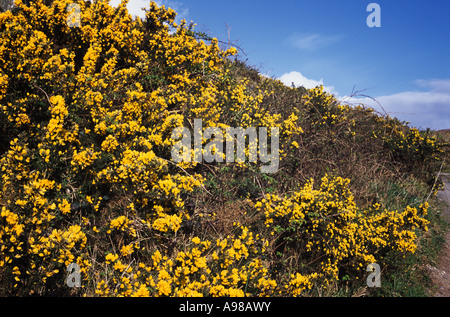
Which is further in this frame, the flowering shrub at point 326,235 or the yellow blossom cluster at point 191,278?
the flowering shrub at point 326,235

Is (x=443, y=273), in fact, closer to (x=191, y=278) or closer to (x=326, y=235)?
(x=326, y=235)

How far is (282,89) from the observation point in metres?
7.22

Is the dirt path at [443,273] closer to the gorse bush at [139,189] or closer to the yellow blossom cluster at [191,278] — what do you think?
the gorse bush at [139,189]

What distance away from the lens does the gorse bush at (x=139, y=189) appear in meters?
2.51

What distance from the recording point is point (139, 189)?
3.05 meters

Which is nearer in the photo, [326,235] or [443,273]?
[326,235]
